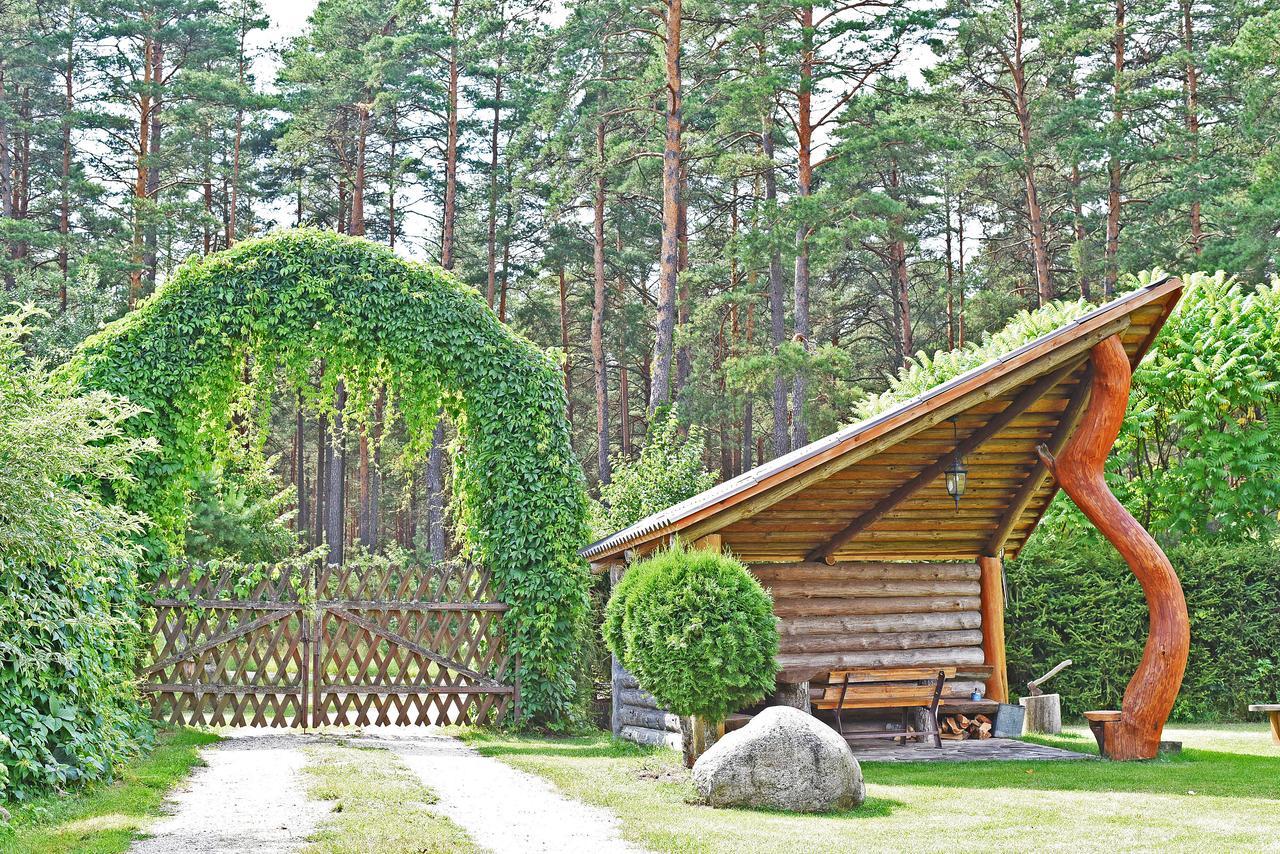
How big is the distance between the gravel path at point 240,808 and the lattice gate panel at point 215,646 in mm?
1463

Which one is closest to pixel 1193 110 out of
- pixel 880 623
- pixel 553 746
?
pixel 880 623

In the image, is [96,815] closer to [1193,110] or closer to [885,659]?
[885,659]

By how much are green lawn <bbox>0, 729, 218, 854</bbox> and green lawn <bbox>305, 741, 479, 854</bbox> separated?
111 cm

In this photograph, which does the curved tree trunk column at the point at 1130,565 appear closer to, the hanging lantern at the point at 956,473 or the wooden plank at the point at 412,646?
the hanging lantern at the point at 956,473

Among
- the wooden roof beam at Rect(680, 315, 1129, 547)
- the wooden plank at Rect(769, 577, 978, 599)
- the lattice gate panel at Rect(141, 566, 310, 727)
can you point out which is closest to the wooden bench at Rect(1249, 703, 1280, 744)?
the wooden plank at Rect(769, 577, 978, 599)

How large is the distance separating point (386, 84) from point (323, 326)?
18.4 m

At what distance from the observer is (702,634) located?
374 inches

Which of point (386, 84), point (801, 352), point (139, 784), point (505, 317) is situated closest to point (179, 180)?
point (386, 84)

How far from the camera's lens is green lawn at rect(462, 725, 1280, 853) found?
714cm

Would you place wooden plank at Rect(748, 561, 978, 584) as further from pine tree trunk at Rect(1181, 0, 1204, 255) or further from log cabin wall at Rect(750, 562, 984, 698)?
pine tree trunk at Rect(1181, 0, 1204, 255)

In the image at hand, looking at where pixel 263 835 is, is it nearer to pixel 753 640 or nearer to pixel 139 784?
pixel 139 784

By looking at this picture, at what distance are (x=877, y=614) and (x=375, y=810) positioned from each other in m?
7.01

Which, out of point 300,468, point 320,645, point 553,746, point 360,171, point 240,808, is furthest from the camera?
point 300,468

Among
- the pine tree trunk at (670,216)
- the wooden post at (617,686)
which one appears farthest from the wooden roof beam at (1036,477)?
the pine tree trunk at (670,216)
